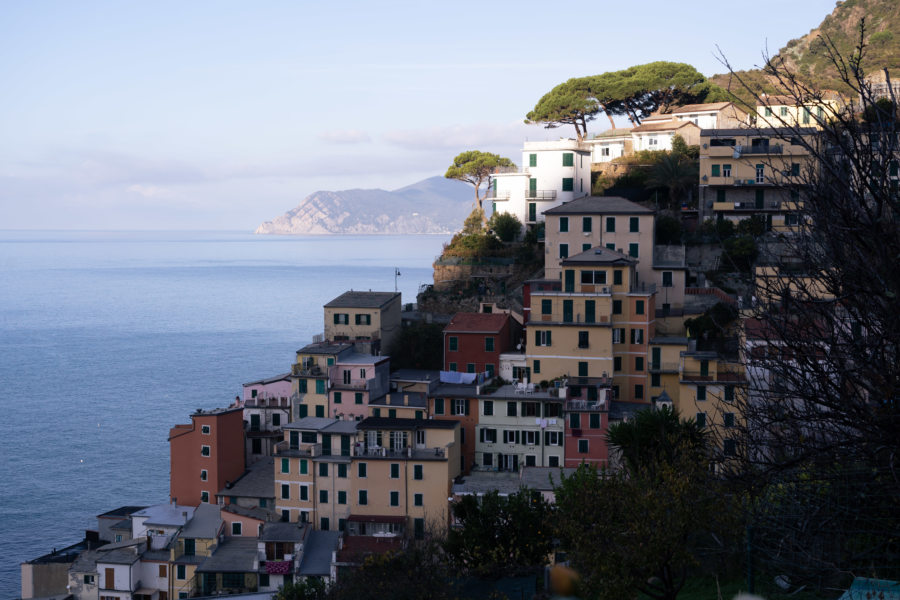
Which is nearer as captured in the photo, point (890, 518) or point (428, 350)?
point (890, 518)

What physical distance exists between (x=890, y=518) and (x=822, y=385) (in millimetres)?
1675

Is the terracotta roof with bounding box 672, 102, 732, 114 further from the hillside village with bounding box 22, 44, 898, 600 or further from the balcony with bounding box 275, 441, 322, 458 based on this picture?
the balcony with bounding box 275, 441, 322, 458

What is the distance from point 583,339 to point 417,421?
25.1ft

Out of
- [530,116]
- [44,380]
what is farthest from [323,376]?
[44,380]

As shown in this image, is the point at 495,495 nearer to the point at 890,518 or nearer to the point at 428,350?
the point at 428,350

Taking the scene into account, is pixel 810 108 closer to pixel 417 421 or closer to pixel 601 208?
pixel 417 421

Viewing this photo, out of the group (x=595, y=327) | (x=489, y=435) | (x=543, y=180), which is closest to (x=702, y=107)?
(x=543, y=180)

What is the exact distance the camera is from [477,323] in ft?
139

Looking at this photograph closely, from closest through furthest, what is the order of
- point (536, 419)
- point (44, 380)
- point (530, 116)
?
point (536, 419), point (530, 116), point (44, 380)

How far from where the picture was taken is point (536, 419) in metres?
37.6

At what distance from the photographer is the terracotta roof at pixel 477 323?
41.7m

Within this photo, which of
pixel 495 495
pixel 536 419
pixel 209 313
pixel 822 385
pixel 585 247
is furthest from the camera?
pixel 209 313

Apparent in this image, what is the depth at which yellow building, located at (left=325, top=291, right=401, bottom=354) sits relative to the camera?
1800 inches

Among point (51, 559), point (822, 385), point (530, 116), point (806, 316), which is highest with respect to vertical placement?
point (530, 116)
